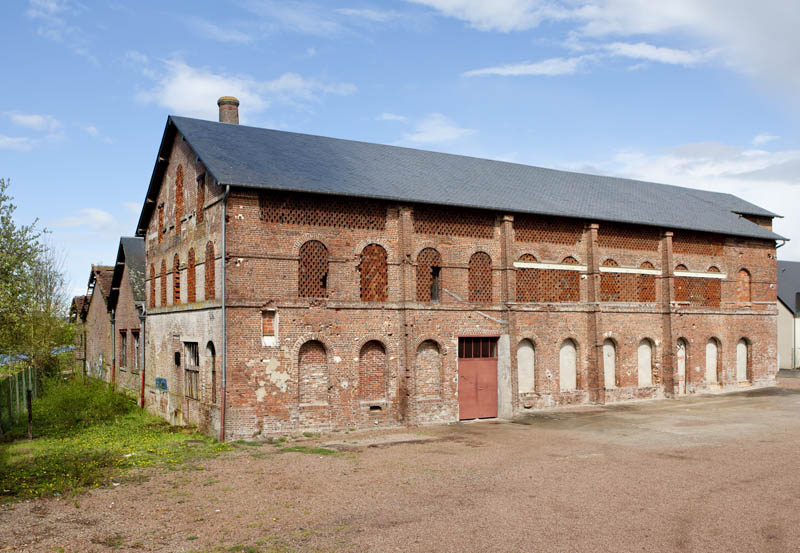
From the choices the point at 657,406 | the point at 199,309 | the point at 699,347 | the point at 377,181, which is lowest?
the point at 657,406

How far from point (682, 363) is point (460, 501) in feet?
63.2

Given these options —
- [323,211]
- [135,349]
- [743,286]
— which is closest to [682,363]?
[743,286]

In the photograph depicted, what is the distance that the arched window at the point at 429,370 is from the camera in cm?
2130

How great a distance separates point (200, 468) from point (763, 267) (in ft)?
88.4

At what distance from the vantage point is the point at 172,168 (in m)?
24.1

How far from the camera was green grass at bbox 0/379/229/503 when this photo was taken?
1369 cm

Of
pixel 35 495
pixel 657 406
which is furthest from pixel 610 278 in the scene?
pixel 35 495

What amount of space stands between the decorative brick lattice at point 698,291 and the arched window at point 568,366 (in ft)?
19.6

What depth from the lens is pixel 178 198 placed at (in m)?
23.5

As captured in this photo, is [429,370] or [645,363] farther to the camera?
[645,363]

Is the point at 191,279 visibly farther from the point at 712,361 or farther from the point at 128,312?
the point at 712,361

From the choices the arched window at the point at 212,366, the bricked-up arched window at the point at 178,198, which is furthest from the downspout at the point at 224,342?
the bricked-up arched window at the point at 178,198

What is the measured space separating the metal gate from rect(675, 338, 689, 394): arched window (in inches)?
381

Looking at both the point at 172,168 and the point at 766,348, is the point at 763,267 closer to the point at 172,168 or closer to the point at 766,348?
the point at 766,348
